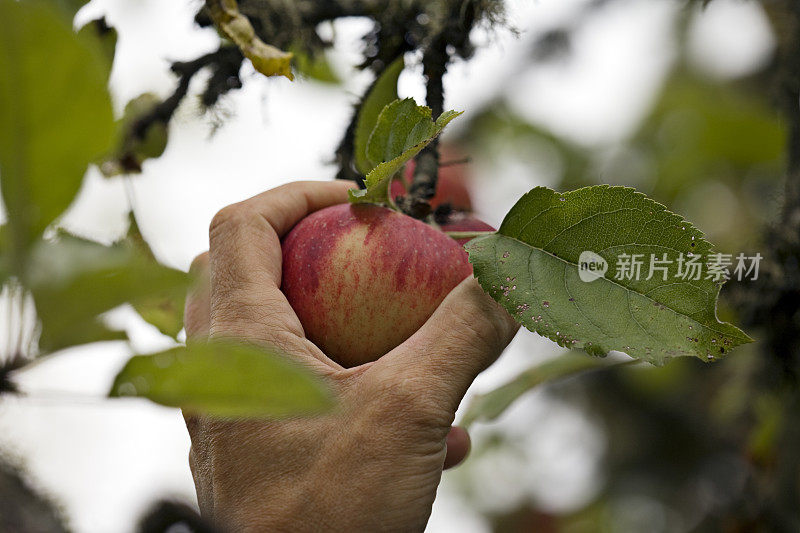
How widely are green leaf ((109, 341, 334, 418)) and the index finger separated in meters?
0.34

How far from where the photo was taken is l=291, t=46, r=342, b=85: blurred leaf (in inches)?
32.3

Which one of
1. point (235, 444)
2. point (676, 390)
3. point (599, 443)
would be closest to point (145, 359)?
point (235, 444)

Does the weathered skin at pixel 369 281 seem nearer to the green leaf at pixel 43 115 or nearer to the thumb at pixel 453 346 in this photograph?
the thumb at pixel 453 346

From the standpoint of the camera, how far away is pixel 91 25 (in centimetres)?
69

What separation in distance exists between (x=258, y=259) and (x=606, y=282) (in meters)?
0.29

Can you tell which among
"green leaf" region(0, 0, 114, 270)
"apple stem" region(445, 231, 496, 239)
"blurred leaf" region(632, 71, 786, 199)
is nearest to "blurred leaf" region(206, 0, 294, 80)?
"apple stem" region(445, 231, 496, 239)

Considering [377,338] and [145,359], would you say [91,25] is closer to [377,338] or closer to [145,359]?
[377,338]

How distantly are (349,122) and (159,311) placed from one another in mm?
276

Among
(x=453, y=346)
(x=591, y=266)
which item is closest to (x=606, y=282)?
(x=591, y=266)

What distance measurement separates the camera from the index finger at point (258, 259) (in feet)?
1.96

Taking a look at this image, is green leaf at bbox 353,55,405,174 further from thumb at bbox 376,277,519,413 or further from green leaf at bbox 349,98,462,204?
thumb at bbox 376,277,519,413

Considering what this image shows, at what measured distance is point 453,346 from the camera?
0.57 metres

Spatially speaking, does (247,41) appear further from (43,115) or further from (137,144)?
(43,115)

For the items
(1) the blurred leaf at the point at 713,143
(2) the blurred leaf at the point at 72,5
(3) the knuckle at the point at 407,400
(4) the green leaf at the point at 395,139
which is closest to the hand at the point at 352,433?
(3) the knuckle at the point at 407,400
